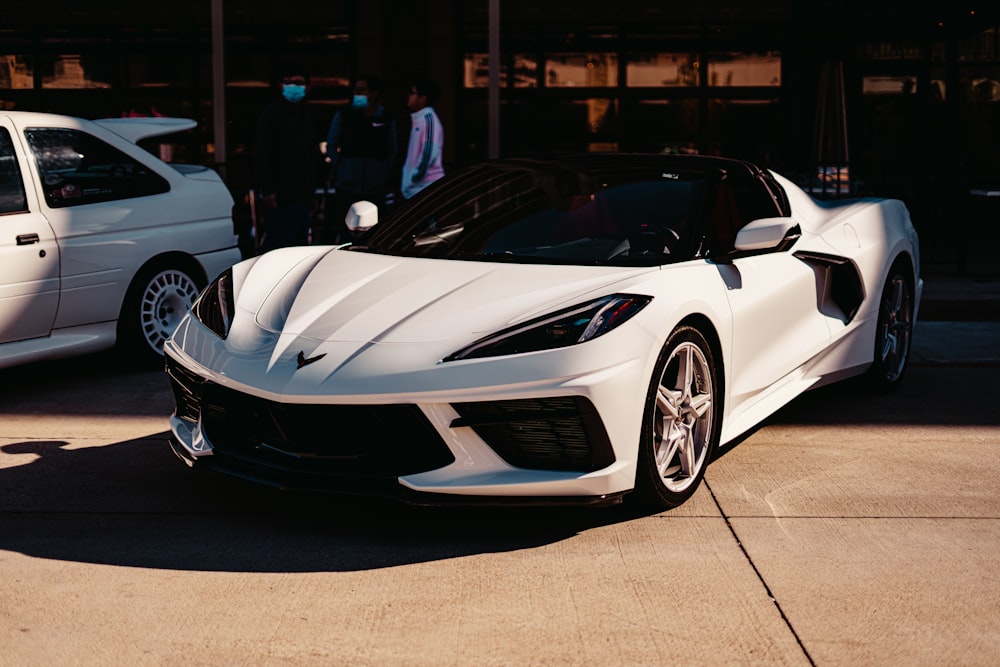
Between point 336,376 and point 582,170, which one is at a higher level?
point 582,170

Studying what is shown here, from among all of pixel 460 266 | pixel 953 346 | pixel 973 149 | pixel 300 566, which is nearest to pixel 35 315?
pixel 460 266

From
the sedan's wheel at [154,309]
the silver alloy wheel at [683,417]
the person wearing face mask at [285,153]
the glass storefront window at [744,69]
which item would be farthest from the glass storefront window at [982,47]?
the silver alloy wheel at [683,417]

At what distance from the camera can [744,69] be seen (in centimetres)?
1739

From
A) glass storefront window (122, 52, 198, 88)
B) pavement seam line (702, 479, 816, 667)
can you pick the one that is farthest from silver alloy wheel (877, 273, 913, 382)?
glass storefront window (122, 52, 198, 88)

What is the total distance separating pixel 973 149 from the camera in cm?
1812

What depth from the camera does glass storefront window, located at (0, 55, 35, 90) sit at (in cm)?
1759

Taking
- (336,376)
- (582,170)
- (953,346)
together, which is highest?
(582,170)

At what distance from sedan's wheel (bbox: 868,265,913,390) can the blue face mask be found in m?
5.01

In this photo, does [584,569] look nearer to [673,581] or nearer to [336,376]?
[673,581]

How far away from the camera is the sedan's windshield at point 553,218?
5.65 meters

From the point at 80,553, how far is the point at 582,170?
109 inches

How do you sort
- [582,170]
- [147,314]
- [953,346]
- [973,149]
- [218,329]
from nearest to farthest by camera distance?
[218,329] < [582,170] < [147,314] < [953,346] < [973,149]

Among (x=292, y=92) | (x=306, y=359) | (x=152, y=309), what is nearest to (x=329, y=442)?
(x=306, y=359)

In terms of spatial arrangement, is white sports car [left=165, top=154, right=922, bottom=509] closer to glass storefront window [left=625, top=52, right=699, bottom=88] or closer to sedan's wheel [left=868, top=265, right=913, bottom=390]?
sedan's wheel [left=868, top=265, right=913, bottom=390]
